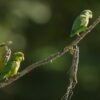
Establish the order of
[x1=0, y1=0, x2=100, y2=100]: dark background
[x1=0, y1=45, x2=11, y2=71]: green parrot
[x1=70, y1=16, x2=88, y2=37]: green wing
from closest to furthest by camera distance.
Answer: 1. [x1=0, y1=45, x2=11, y2=71]: green parrot
2. [x1=70, y1=16, x2=88, y2=37]: green wing
3. [x1=0, y1=0, x2=100, y2=100]: dark background

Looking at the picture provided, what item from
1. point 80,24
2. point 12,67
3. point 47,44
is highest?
point 47,44

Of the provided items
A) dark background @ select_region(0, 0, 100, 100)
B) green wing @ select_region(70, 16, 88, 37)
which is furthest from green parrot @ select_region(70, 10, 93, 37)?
dark background @ select_region(0, 0, 100, 100)

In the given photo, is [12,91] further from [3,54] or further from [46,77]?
[3,54]

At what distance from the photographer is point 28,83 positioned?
13.2m

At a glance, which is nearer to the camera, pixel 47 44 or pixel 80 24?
pixel 80 24

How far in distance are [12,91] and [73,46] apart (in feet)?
27.4

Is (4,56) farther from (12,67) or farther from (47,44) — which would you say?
(47,44)

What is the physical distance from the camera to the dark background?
475 inches

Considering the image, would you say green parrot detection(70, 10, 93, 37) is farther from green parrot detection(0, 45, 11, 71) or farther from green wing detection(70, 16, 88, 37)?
green parrot detection(0, 45, 11, 71)

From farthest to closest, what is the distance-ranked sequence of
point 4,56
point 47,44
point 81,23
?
point 47,44, point 81,23, point 4,56

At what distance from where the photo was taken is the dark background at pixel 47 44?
39.6 feet

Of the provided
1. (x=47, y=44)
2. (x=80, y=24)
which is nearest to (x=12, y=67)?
(x=80, y=24)

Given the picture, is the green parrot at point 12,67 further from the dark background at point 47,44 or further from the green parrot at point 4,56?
the dark background at point 47,44

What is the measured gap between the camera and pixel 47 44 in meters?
12.8
